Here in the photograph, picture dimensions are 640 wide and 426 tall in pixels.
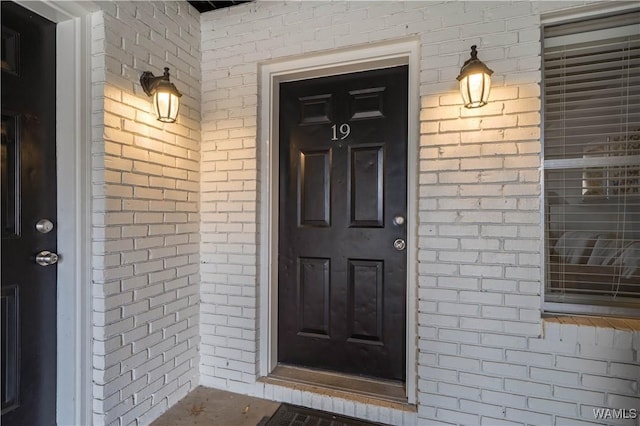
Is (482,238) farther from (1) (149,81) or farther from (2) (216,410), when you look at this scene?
(1) (149,81)

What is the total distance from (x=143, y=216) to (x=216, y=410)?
120 centimetres

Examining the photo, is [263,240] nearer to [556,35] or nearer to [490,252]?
[490,252]

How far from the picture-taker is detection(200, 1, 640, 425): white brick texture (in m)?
1.58

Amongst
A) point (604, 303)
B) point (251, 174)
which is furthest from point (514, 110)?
point (251, 174)

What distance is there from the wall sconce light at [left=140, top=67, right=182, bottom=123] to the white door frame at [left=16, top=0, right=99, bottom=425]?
0.27 meters

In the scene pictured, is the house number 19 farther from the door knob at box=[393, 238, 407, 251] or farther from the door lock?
the door lock

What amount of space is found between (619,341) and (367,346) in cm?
122

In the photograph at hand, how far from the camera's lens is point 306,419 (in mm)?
1857

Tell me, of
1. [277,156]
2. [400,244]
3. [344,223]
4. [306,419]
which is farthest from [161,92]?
[306,419]

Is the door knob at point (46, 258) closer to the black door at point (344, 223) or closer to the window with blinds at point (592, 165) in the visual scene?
the black door at point (344, 223)

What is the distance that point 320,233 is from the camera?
2.15m

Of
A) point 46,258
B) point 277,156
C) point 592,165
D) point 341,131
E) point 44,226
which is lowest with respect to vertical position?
point 46,258

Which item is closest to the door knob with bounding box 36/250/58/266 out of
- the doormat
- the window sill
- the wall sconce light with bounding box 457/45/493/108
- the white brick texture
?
the white brick texture

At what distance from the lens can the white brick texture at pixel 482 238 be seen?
62.1 inches
